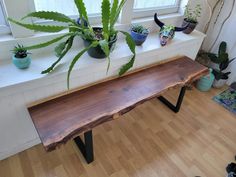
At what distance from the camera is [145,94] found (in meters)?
1.32

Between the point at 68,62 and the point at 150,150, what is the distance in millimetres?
971

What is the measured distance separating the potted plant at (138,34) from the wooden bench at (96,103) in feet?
0.84

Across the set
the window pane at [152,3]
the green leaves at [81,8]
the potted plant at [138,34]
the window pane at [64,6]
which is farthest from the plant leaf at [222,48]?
the green leaves at [81,8]

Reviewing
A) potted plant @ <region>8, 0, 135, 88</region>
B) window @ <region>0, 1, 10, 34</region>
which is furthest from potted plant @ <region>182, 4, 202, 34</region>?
window @ <region>0, 1, 10, 34</region>

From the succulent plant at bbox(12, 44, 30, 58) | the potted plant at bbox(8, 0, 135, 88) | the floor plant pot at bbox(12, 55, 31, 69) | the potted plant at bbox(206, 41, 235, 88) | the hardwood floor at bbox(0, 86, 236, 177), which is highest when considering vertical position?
the potted plant at bbox(8, 0, 135, 88)

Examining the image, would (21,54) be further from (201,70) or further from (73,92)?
(201,70)

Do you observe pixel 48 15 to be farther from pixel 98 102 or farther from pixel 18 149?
pixel 18 149

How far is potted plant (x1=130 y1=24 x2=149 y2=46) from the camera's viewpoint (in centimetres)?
151

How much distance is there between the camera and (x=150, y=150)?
151 cm

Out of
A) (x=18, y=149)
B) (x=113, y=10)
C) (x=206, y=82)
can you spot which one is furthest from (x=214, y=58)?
(x=18, y=149)

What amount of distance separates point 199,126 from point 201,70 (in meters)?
0.56

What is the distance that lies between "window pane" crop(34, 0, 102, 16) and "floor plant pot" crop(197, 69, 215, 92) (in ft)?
4.79

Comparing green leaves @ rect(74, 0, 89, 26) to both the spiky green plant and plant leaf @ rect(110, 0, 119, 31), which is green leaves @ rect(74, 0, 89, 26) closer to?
plant leaf @ rect(110, 0, 119, 31)

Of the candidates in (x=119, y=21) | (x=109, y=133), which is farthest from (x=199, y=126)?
(x=119, y=21)
